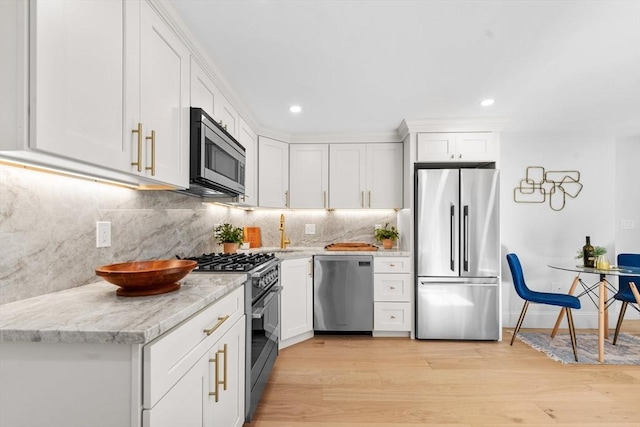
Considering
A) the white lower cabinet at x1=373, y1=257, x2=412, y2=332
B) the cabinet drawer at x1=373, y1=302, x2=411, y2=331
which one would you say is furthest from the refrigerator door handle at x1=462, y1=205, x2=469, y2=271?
the cabinet drawer at x1=373, y1=302, x2=411, y2=331

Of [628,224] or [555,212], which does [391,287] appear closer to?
[555,212]

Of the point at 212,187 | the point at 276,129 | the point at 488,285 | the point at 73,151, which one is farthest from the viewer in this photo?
the point at 276,129

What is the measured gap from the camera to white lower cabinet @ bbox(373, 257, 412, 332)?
3.41 metres

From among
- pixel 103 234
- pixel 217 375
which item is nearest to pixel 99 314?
pixel 217 375

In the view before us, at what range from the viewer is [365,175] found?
3.83 metres

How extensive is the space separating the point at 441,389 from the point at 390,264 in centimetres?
133

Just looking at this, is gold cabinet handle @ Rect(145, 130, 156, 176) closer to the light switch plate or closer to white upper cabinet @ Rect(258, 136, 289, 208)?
white upper cabinet @ Rect(258, 136, 289, 208)

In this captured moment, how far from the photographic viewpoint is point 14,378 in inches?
34.0

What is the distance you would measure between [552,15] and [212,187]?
224 cm

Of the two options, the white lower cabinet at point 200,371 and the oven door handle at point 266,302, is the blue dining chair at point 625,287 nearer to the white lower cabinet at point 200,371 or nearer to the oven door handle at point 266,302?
the oven door handle at point 266,302

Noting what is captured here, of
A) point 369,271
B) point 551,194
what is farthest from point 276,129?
point 551,194

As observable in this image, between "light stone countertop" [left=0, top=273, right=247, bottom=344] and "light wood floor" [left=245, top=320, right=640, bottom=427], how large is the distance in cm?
123

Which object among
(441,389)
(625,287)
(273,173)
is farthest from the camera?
(273,173)

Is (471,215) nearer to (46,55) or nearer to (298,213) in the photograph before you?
(298,213)
